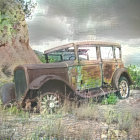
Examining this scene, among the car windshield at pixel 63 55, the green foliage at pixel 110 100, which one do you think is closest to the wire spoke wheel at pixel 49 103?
the car windshield at pixel 63 55

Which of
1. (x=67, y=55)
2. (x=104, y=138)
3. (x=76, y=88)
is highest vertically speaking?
(x=67, y=55)

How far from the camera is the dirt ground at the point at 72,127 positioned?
3721mm

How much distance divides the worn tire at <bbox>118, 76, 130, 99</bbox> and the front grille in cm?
260

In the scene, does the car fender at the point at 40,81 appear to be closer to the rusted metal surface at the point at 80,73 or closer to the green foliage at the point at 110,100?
the rusted metal surface at the point at 80,73

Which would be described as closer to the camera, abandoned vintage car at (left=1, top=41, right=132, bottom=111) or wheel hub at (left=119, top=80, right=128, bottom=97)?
abandoned vintage car at (left=1, top=41, right=132, bottom=111)

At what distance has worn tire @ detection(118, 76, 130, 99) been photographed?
7440mm

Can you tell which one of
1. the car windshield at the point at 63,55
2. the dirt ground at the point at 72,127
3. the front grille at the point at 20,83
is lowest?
the dirt ground at the point at 72,127

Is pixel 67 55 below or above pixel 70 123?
above

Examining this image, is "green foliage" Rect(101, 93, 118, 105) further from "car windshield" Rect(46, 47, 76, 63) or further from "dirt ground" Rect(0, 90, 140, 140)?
"dirt ground" Rect(0, 90, 140, 140)

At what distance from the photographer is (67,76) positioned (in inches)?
237

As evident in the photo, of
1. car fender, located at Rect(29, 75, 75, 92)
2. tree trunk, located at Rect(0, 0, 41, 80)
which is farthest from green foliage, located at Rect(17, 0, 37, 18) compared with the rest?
car fender, located at Rect(29, 75, 75, 92)

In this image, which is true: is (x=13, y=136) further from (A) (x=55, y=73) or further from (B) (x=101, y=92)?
(B) (x=101, y=92)

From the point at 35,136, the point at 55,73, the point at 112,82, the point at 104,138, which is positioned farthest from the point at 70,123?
the point at 112,82

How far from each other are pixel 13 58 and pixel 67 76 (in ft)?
15.9
